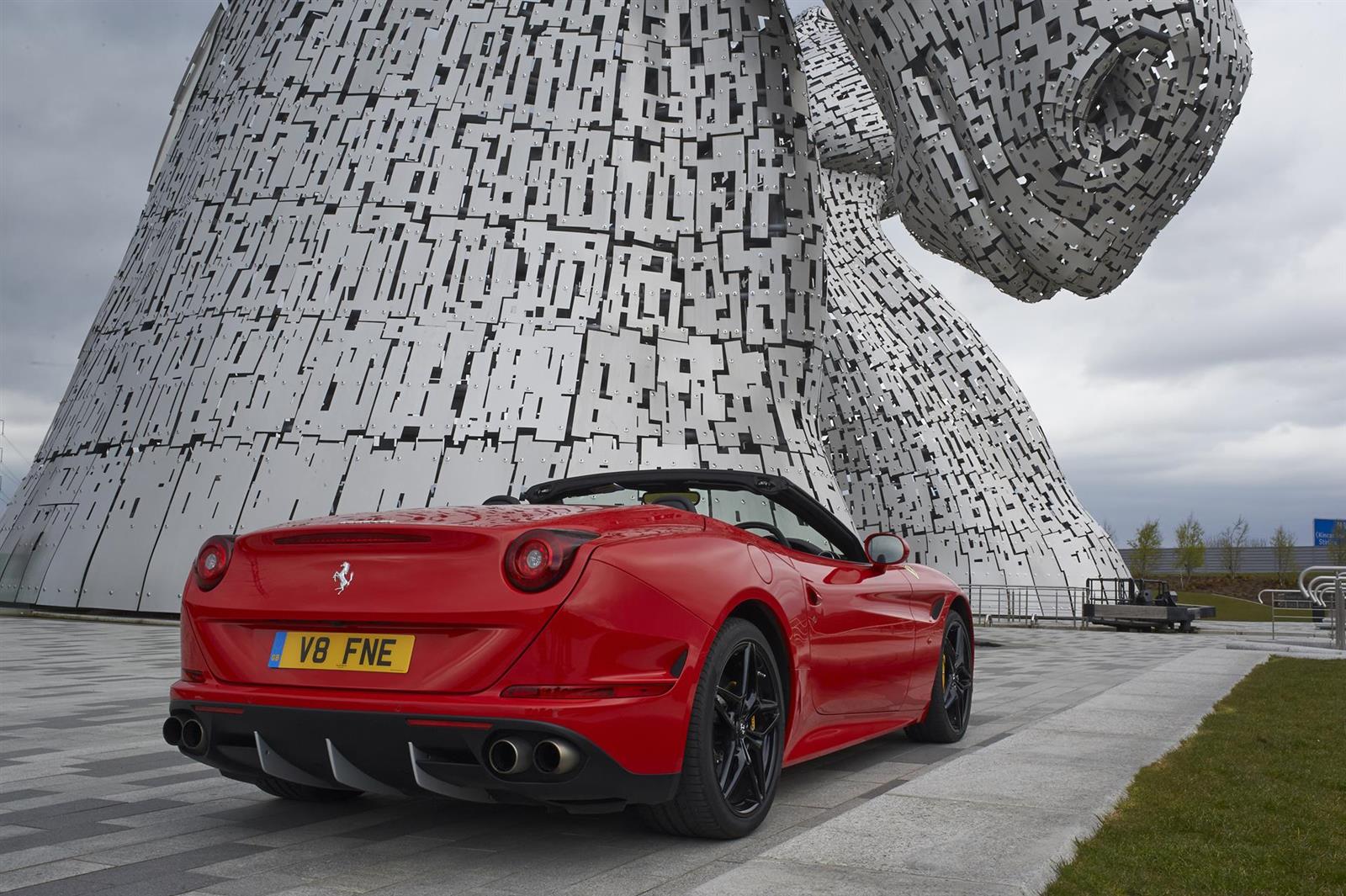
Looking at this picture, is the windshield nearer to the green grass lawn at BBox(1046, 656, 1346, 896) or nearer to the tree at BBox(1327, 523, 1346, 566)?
the green grass lawn at BBox(1046, 656, 1346, 896)

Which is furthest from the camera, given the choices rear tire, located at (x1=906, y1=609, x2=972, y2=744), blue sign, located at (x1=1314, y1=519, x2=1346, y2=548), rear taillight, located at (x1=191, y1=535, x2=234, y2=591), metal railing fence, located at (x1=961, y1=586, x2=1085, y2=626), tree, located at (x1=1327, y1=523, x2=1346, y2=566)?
blue sign, located at (x1=1314, y1=519, x2=1346, y2=548)

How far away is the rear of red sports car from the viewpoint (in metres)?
Answer: 2.98

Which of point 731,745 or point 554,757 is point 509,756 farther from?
point 731,745

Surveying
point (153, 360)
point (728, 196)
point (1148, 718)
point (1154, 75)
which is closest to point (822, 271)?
point (728, 196)

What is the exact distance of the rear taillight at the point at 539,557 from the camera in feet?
10.1

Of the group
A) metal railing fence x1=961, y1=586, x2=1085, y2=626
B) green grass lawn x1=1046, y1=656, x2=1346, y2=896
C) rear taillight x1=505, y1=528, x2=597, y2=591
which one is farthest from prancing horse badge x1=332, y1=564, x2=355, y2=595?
metal railing fence x1=961, y1=586, x2=1085, y2=626

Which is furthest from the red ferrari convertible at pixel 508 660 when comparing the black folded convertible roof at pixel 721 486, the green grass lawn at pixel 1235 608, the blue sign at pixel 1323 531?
the blue sign at pixel 1323 531

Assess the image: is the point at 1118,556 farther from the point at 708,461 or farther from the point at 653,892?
the point at 653,892

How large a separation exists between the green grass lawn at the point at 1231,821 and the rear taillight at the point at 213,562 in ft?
8.58

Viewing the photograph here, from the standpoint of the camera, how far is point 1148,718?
6.36m

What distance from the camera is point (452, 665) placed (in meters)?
3.06

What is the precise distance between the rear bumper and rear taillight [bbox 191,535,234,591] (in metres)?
0.44

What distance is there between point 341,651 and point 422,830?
2.61ft

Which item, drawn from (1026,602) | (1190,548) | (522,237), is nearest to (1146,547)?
(1190,548)
